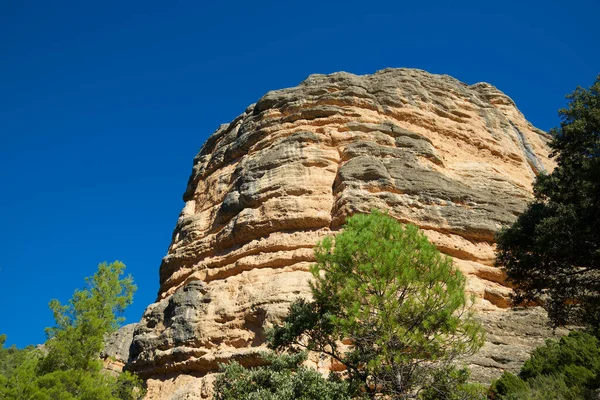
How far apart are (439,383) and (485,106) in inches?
1045

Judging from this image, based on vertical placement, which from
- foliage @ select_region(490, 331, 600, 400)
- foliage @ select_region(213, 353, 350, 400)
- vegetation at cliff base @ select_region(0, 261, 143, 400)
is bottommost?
foliage @ select_region(490, 331, 600, 400)

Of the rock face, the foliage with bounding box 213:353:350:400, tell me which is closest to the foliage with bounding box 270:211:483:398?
the foliage with bounding box 213:353:350:400

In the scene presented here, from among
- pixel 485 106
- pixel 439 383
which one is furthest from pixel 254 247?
pixel 485 106

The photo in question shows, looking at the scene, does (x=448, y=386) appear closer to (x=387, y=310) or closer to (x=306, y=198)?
(x=387, y=310)

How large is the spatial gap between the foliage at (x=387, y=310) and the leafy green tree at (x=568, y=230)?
4.07m

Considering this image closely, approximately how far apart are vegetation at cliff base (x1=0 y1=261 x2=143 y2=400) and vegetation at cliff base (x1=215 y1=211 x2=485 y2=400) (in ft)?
14.7

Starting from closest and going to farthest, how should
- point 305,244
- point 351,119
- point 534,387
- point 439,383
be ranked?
point 439,383
point 534,387
point 305,244
point 351,119

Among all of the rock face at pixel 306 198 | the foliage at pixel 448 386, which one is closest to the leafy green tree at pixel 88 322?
the rock face at pixel 306 198

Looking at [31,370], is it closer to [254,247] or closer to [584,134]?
[254,247]

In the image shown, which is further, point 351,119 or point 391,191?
point 351,119

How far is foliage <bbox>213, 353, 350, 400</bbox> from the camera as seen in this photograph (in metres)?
13.1

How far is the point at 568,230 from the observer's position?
A: 15461 mm

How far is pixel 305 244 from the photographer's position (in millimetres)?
23250

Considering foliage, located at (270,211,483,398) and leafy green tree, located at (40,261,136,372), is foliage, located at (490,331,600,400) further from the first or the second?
leafy green tree, located at (40,261,136,372)
